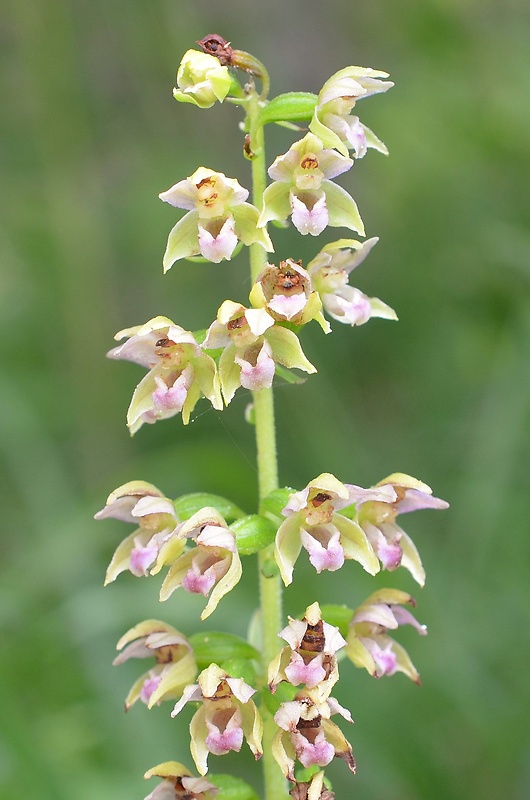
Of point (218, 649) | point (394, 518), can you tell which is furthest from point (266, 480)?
point (218, 649)

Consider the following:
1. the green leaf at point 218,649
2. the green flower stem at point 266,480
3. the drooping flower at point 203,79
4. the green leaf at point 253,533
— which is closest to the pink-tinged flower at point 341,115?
the green flower stem at point 266,480

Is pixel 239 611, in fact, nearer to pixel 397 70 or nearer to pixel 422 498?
pixel 422 498

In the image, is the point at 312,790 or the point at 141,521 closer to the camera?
the point at 312,790

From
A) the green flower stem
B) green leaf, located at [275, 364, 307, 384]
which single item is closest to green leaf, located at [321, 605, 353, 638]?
the green flower stem

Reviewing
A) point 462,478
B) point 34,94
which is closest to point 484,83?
point 462,478

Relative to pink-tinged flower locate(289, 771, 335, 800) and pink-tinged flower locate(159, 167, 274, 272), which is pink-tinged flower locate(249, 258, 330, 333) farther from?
pink-tinged flower locate(289, 771, 335, 800)

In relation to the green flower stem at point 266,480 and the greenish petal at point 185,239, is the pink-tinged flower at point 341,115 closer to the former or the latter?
the green flower stem at point 266,480

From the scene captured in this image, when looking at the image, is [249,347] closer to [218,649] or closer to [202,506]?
[202,506]
